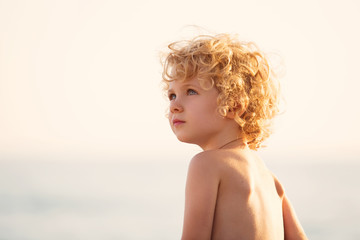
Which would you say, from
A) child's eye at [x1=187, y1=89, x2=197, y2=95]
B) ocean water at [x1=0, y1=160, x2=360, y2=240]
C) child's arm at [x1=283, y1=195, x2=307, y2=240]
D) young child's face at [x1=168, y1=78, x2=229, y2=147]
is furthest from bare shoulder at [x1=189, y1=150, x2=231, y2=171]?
ocean water at [x1=0, y1=160, x2=360, y2=240]

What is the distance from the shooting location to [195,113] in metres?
2.20

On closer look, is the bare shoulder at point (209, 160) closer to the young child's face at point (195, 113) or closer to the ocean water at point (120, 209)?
the young child's face at point (195, 113)

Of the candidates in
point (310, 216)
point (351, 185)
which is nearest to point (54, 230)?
point (310, 216)

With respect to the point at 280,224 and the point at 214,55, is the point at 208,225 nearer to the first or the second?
the point at 280,224

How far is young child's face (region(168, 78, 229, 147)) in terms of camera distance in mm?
2191

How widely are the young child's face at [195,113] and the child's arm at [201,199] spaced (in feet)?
0.70

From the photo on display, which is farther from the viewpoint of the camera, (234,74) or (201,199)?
(234,74)

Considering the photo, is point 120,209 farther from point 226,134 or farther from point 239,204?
point 239,204

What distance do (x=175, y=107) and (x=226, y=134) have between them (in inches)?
8.9

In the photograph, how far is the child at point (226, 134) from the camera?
1.98m

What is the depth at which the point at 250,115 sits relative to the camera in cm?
228

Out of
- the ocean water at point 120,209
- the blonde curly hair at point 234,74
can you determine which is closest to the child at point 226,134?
the blonde curly hair at point 234,74

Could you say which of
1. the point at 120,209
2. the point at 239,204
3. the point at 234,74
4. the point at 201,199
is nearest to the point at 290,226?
the point at 239,204

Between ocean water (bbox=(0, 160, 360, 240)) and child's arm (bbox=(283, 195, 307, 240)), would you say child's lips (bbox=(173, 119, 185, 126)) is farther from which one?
ocean water (bbox=(0, 160, 360, 240))
